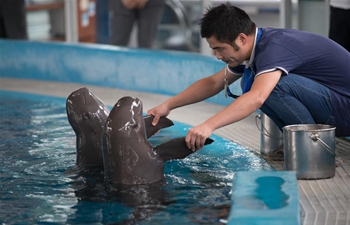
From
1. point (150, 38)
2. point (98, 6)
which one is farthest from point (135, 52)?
point (98, 6)

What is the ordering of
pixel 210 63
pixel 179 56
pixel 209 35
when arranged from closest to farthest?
pixel 209 35, pixel 210 63, pixel 179 56

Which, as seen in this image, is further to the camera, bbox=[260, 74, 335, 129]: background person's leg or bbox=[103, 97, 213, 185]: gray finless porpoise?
bbox=[260, 74, 335, 129]: background person's leg

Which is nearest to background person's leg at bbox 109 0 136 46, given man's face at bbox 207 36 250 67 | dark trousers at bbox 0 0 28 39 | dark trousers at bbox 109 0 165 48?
dark trousers at bbox 109 0 165 48

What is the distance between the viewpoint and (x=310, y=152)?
3811 millimetres

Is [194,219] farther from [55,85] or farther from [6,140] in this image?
[55,85]

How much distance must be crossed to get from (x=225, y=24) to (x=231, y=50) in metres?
0.18

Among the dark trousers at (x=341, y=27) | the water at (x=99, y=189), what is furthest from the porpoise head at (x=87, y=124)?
Result: the dark trousers at (x=341, y=27)

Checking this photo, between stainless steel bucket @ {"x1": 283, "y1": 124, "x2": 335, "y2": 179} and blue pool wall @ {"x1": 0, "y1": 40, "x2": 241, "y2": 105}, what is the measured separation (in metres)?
2.52

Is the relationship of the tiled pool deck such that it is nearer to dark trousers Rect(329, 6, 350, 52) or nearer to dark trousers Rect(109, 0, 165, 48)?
dark trousers Rect(109, 0, 165, 48)

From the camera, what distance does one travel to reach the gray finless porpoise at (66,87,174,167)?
13.7 ft

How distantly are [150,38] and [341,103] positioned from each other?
4.39m

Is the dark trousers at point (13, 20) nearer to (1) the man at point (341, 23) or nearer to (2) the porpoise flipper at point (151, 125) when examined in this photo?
(1) the man at point (341, 23)

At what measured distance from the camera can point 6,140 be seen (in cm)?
530

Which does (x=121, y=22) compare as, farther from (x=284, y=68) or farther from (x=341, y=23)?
(x=284, y=68)
